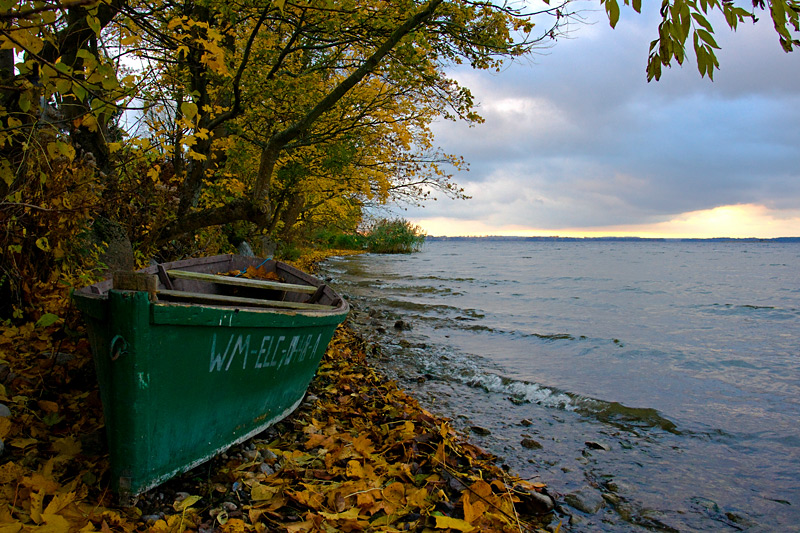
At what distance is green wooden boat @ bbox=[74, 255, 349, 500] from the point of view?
271 centimetres

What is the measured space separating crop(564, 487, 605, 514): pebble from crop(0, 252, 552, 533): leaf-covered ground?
0.26m

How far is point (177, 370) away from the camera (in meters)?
2.93

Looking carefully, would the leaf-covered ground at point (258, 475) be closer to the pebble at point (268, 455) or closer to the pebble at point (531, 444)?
the pebble at point (268, 455)

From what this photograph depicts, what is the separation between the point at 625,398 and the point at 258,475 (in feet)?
16.0

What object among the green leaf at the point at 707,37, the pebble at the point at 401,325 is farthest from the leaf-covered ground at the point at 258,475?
the pebble at the point at 401,325

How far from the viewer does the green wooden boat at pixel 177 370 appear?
2.71 metres

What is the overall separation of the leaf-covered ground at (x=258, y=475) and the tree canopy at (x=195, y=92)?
1.54m

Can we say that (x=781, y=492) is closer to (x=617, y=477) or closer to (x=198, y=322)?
(x=617, y=477)

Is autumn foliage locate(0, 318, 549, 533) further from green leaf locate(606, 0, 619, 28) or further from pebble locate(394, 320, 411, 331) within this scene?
pebble locate(394, 320, 411, 331)

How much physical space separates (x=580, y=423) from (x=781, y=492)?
1794mm

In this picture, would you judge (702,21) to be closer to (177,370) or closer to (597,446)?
(177,370)

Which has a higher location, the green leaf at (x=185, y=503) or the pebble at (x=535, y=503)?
the green leaf at (x=185, y=503)

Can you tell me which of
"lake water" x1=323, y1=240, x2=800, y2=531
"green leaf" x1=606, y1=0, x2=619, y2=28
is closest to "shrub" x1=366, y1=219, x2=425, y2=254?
"lake water" x1=323, y1=240, x2=800, y2=531

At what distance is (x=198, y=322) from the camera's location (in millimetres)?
2914
